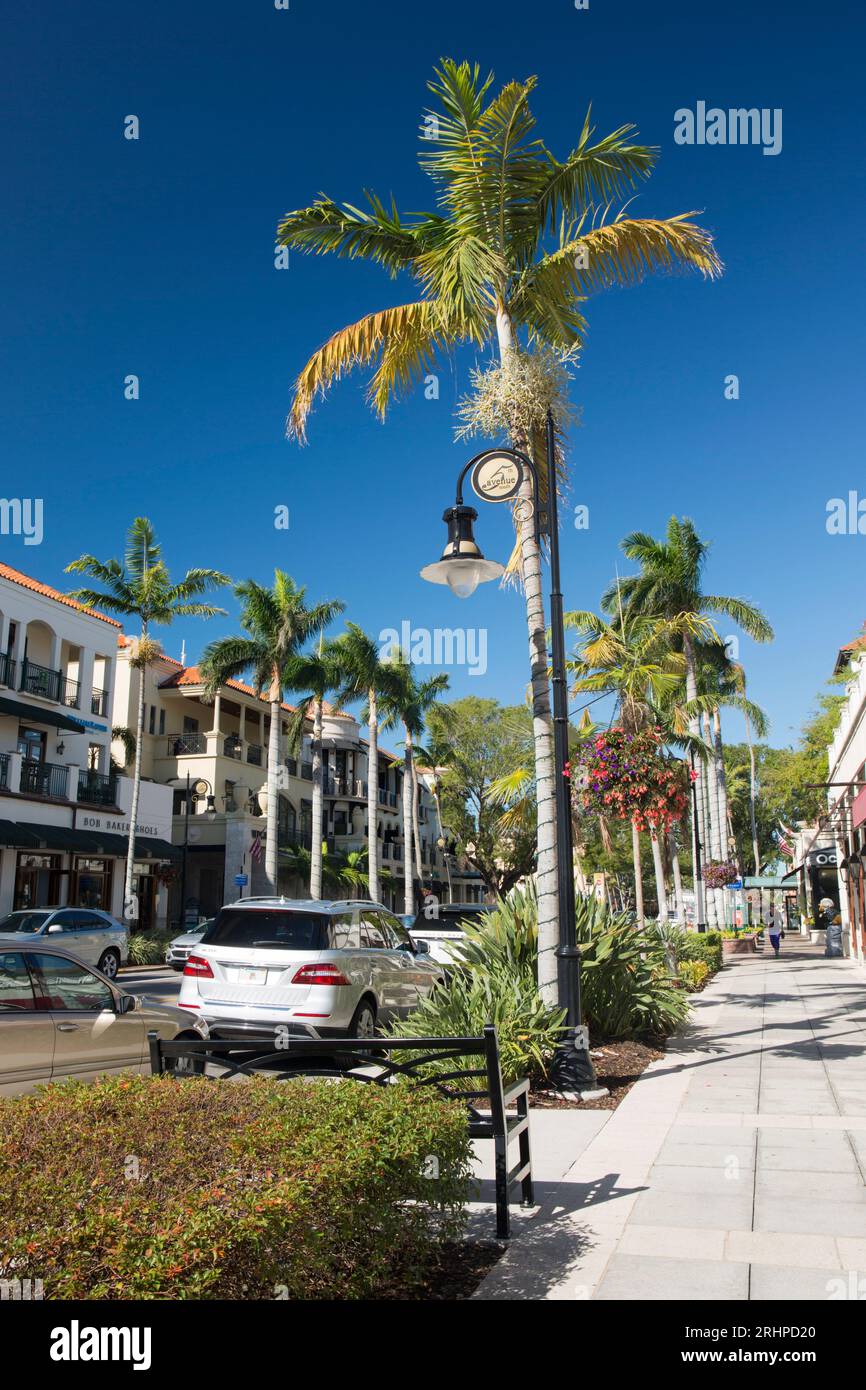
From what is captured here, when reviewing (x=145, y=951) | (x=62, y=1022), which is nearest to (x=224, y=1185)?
(x=62, y=1022)

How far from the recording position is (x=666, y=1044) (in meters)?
12.2

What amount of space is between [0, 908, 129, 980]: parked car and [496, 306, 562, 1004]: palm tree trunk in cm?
1340

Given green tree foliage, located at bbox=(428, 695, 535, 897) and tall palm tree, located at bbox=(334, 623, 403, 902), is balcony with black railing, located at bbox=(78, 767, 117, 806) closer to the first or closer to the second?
tall palm tree, located at bbox=(334, 623, 403, 902)

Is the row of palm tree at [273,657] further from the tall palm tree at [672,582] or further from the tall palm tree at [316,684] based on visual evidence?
the tall palm tree at [672,582]

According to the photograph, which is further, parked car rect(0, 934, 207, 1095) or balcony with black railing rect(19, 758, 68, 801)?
balcony with black railing rect(19, 758, 68, 801)

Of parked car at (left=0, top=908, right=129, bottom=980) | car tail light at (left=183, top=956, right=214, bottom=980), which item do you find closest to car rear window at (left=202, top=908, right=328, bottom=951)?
car tail light at (left=183, top=956, right=214, bottom=980)

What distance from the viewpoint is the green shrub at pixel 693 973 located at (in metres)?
18.6

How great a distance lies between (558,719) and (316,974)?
11.5ft

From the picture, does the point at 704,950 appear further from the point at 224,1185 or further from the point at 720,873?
the point at 224,1185

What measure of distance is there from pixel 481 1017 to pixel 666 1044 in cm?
381

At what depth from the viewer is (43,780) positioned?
1344 inches

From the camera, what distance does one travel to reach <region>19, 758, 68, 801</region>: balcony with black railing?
33.3 metres
